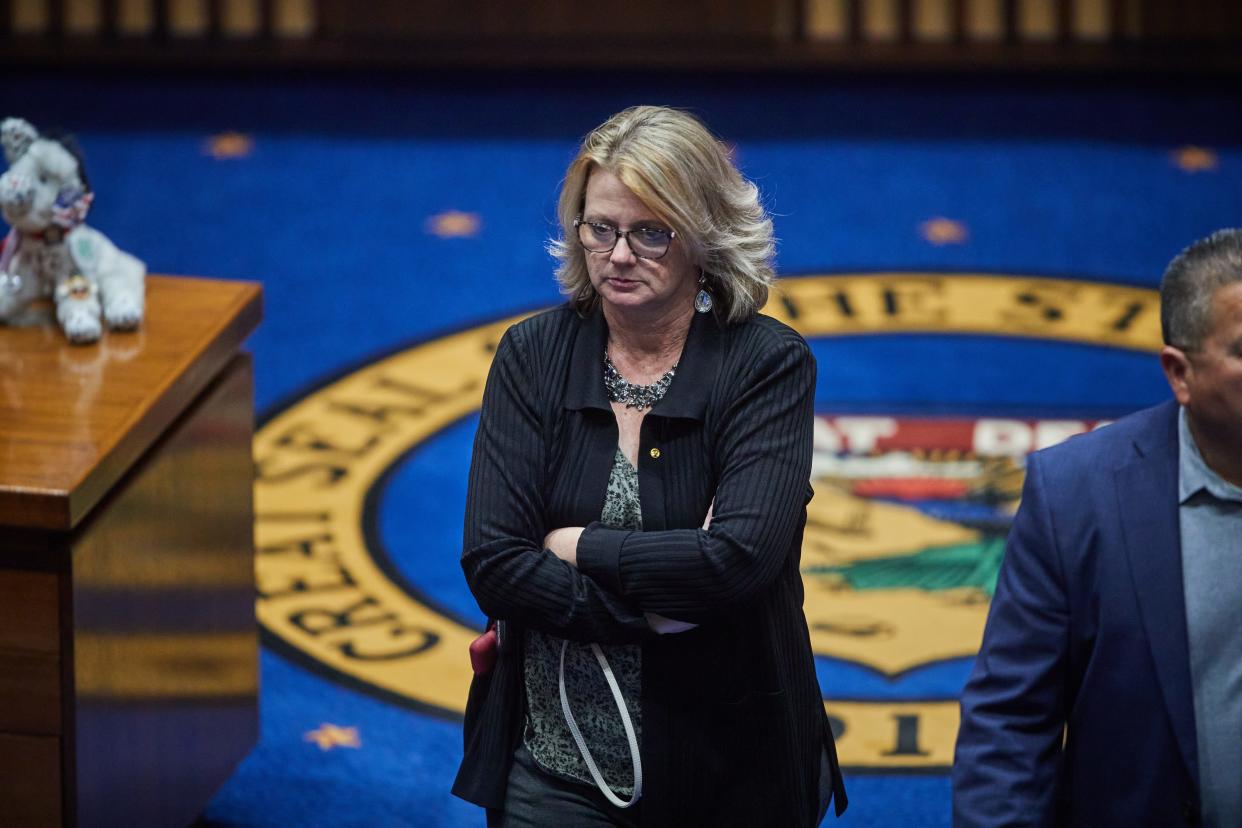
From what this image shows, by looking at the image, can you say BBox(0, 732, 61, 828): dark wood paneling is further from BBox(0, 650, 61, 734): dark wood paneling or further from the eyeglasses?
the eyeglasses

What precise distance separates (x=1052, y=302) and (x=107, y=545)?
4.02m

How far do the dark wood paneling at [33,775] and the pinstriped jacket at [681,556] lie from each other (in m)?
0.86

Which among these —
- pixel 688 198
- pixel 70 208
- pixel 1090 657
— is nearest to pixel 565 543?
pixel 688 198

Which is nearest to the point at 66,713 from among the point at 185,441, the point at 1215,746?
the point at 185,441

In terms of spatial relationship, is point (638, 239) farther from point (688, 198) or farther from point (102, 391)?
point (102, 391)

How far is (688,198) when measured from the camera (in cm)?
258

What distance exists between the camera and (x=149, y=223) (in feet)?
23.4

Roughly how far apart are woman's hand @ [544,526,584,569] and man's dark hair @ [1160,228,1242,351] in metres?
0.81

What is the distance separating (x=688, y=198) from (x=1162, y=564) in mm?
770

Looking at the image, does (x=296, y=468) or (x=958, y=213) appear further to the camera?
(x=958, y=213)

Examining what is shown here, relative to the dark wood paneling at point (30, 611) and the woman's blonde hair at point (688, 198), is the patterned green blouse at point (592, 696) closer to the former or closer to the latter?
the woman's blonde hair at point (688, 198)

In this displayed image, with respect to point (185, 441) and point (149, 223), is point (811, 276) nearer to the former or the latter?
point (149, 223)

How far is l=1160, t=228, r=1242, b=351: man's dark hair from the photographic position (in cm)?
239

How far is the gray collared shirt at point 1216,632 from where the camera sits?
7.95ft
